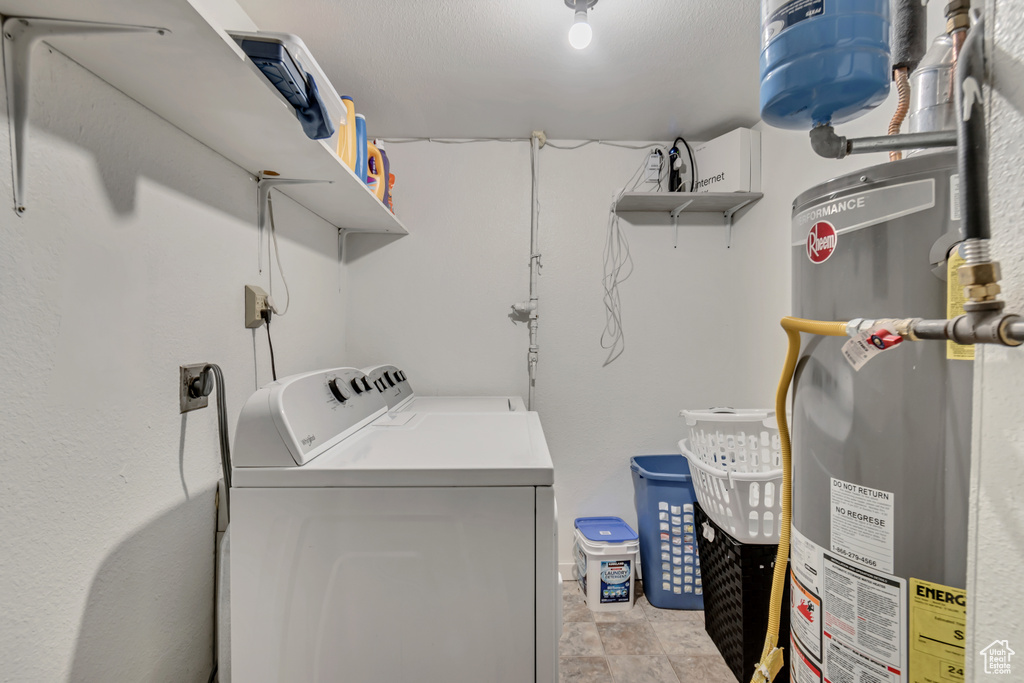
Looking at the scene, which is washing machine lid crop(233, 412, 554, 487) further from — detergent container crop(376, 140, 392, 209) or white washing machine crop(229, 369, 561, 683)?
detergent container crop(376, 140, 392, 209)

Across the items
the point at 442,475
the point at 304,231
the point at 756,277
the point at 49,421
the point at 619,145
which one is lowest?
the point at 442,475

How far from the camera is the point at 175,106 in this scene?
946mm

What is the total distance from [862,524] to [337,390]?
44.9 inches

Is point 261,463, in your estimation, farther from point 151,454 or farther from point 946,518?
point 946,518

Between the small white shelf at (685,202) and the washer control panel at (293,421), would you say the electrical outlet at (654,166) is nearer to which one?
the small white shelf at (685,202)

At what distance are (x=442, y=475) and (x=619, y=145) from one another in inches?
75.5

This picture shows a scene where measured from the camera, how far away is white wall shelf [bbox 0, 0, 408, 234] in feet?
2.16

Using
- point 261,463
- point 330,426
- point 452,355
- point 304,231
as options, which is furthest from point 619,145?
point 261,463

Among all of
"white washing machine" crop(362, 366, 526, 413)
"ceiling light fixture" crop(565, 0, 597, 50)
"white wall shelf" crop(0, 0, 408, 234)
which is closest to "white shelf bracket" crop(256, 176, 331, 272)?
"white wall shelf" crop(0, 0, 408, 234)

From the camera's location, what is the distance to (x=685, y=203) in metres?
2.01

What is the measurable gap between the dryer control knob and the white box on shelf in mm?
1815

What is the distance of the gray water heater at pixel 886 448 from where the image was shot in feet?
1.97

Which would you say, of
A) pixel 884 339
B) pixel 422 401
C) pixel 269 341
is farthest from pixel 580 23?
pixel 422 401

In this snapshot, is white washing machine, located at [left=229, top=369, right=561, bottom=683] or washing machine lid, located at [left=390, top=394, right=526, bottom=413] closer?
white washing machine, located at [left=229, top=369, right=561, bottom=683]
